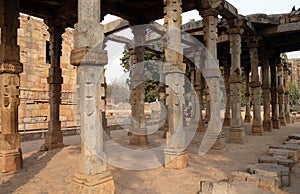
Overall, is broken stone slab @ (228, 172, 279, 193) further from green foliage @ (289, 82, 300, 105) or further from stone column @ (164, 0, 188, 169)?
green foliage @ (289, 82, 300, 105)

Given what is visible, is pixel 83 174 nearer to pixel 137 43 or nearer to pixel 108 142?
pixel 108 142

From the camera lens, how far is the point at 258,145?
33.3 ft

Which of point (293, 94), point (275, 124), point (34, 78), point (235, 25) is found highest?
point (235, 25)

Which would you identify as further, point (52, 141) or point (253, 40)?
point (253, 40)

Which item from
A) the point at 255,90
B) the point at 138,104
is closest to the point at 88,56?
the point at 138,104

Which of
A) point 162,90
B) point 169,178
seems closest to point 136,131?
point 169,178

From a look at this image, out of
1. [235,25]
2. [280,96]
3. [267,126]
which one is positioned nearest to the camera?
[235,25]

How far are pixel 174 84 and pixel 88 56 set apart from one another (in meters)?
3.07

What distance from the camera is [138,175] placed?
19.9ft

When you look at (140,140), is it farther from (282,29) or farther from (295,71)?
(295,71)

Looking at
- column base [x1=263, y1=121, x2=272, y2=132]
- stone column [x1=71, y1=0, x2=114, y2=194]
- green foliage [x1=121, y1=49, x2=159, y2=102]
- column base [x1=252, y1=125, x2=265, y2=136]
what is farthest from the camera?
green foliage [x1=121, y1=49, x2=159, y2=102]

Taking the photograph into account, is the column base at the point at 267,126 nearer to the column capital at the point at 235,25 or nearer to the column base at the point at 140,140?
the column capital at the point at 235,25

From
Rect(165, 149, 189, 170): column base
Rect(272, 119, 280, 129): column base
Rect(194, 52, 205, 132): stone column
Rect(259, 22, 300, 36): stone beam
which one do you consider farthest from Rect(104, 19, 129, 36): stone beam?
Rect(272, 119, 280, 129): column base

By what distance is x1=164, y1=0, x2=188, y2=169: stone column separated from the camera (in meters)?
6.73
